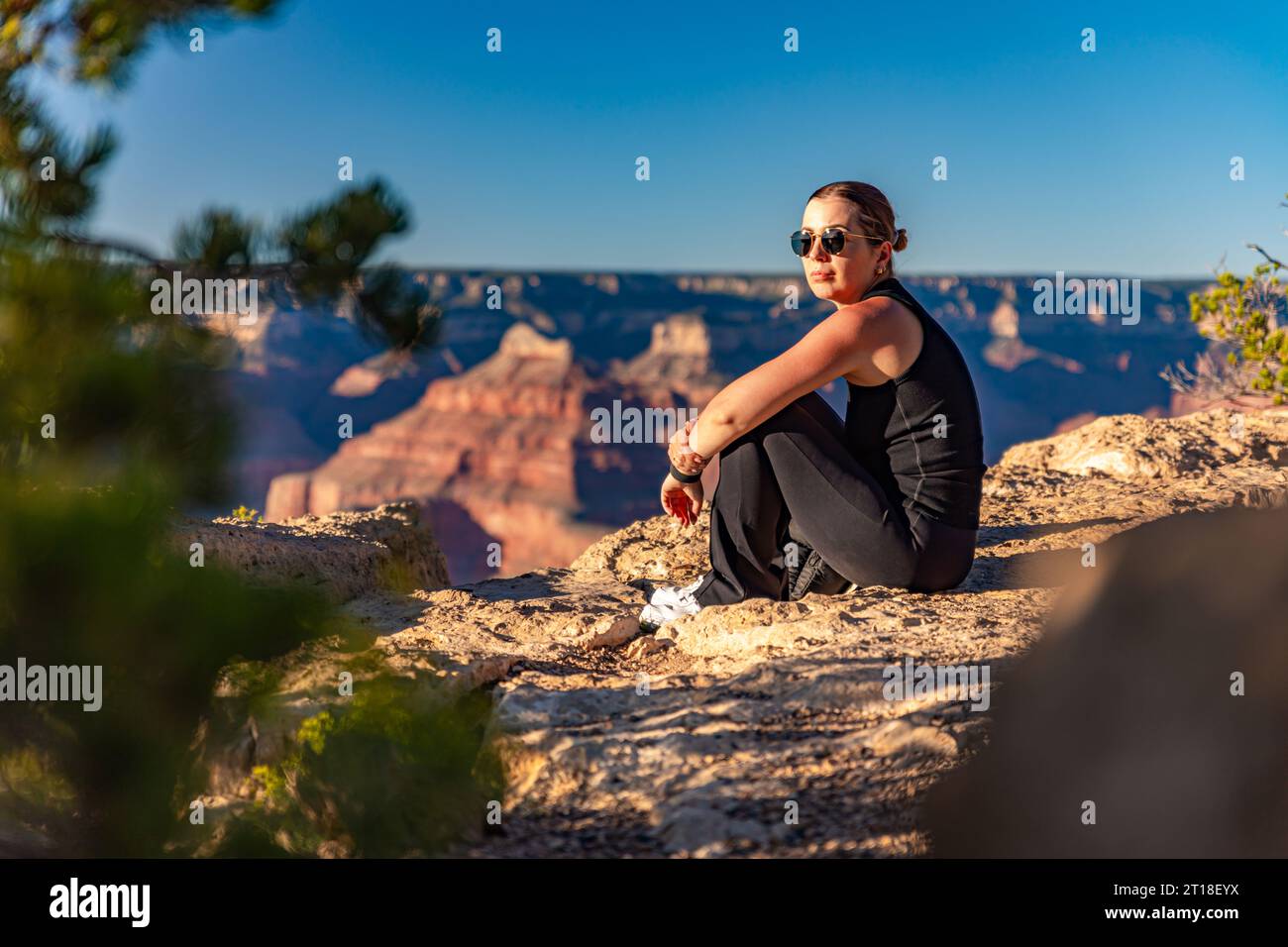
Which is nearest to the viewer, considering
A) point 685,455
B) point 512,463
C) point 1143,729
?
point 1143,729

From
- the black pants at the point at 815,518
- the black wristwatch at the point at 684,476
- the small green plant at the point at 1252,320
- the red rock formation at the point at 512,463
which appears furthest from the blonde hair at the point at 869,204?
the red rock formation at the point at 512,463

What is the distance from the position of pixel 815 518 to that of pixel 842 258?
0.72 meters

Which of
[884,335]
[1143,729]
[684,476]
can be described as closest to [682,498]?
[684,476]

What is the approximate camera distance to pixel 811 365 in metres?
2.86

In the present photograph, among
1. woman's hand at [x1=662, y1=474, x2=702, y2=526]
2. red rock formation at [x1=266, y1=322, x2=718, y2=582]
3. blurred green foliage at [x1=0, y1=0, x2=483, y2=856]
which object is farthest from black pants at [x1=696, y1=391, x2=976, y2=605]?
red rock formation at [x1=266, y1=322, x2=718, y2=582]

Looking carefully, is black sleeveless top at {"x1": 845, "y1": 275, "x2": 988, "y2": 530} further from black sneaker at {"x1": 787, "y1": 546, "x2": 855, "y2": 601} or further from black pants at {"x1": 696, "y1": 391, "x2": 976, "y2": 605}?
black sneaker at {"x1": 787, "y1": 546, "x2": 855, "y2": 601}

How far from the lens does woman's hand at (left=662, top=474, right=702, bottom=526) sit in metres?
3.30

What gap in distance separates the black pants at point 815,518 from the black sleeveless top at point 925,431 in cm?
A: 5

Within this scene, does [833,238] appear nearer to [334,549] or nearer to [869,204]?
[869,204]

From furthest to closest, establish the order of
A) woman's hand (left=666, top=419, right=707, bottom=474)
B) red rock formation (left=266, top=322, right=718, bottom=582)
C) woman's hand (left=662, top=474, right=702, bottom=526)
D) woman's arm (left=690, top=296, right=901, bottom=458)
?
red rock formation (left=266, top=322, right=718, bottom=582) < woman's hand (left=662, top=474, right=702, bottom=526) < woman's hand (left=666, top=419, right=707, bottom=474) < woman's arm (left=690, top=296, right=901, bottom=458)

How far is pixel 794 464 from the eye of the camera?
3.04m

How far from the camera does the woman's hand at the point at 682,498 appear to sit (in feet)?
10.8

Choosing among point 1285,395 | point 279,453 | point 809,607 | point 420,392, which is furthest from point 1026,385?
point 809,607

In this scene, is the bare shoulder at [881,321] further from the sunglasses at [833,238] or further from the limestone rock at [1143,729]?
the limestone rock at [1143,729]
